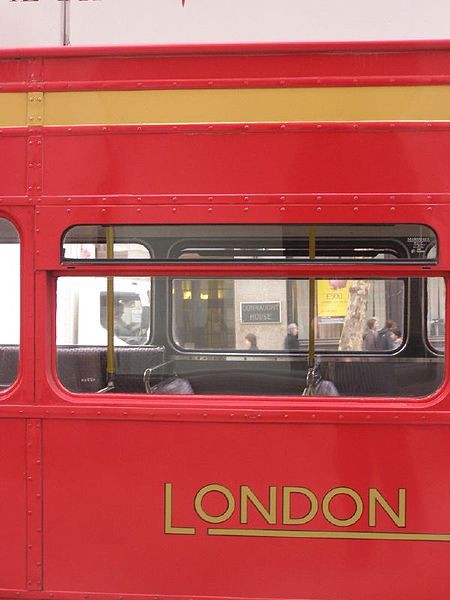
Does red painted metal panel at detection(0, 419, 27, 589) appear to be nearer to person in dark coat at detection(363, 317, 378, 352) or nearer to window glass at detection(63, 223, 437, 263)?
window glass at detection(63, 223, 437, 263)

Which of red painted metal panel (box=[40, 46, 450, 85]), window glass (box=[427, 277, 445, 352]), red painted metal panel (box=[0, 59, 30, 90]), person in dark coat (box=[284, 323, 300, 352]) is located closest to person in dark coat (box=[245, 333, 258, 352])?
person in dark coat (box=[284, 323, 300, 352])

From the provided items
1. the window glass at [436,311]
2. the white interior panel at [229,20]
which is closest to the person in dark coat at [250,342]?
the window glass at [436,311]

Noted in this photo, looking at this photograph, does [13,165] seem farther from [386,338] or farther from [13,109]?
[386,338]

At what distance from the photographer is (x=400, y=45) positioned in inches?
115

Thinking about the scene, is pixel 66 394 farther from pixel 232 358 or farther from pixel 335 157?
pixel 335 157

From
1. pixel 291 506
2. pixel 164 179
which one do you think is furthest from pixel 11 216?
pixel 291 506

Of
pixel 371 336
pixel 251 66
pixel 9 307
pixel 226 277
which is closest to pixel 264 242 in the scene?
pixel 226 277

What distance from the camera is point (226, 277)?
305 cm

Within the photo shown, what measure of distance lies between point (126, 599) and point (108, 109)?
1917 mm

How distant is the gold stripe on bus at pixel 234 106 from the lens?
2932 mm

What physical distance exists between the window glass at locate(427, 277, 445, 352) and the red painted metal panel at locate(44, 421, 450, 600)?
0.38m

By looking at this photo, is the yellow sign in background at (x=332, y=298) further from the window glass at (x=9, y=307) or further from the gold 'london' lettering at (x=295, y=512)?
the window glass at (x=9, y=307)

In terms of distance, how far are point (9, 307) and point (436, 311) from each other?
69.7 inches

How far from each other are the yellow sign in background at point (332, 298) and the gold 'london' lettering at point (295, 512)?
2.39 ft
